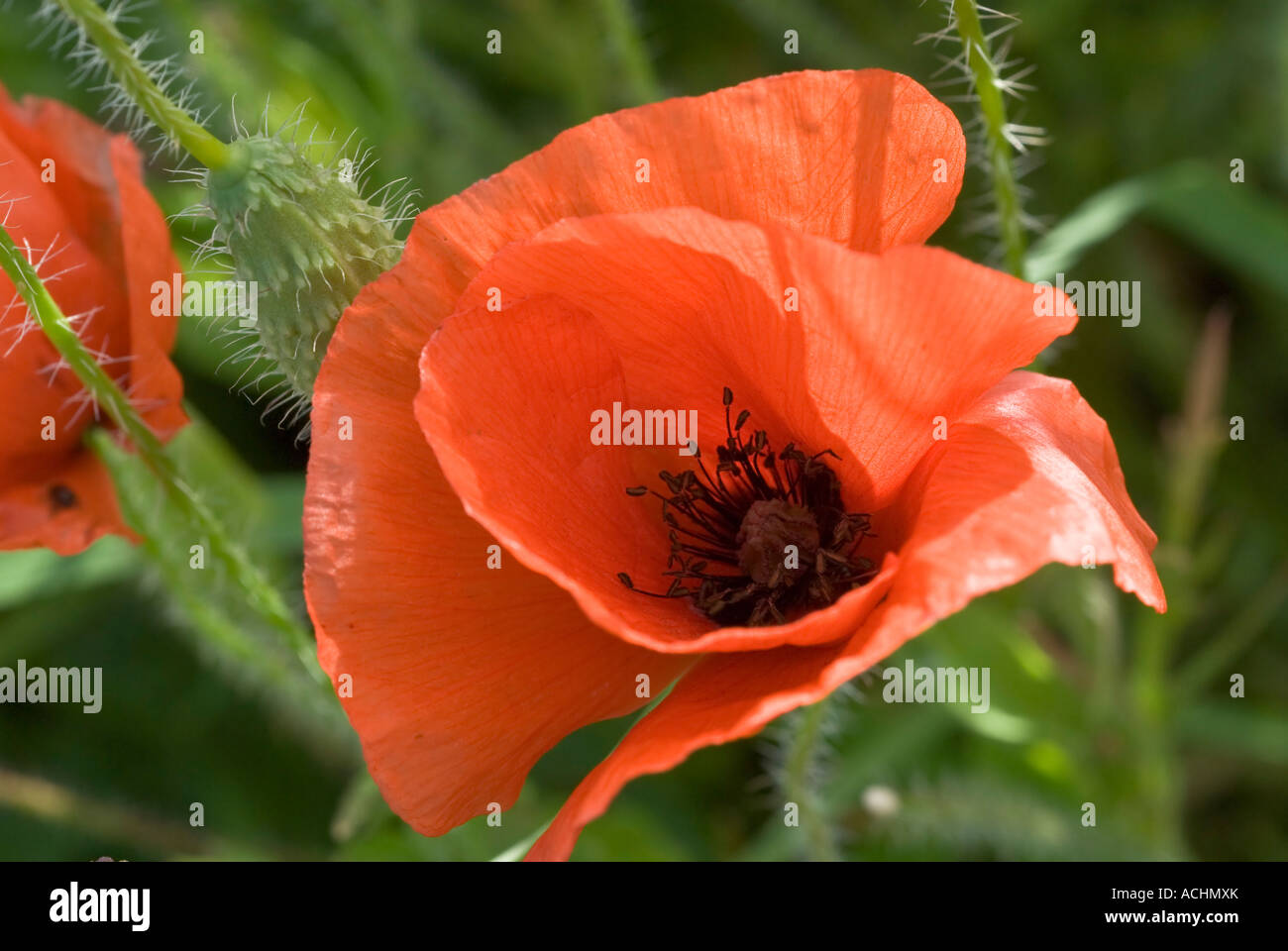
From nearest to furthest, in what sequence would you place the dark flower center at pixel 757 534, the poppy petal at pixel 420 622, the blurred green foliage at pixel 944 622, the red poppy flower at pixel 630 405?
1. the red poppy flower at pixel 630 405
2. the poppy petal at pixel 420 622
3. the dark flower center at pixel 757 534
4. the blurred green foliage at pixel 944 622

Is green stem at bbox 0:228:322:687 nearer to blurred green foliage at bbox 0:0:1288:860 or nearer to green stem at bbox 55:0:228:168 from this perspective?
green stem at bbox 55:0:228:168

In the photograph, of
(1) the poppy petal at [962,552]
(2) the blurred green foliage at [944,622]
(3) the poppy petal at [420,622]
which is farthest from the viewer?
(2) the blurred green foliage at [944,622]

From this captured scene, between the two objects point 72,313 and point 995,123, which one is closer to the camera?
point 995,123

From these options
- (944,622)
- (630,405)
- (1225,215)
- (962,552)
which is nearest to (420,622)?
(630,405)

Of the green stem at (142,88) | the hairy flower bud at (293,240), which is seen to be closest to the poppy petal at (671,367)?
the hairy flower bud at (293,240)

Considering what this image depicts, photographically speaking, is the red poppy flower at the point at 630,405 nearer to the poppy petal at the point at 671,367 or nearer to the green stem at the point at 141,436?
the poppy petal at the point at 671,367

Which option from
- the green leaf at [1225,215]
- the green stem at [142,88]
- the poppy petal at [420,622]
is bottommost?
the poppy petal at [420,622]

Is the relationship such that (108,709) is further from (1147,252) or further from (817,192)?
(1147,252)

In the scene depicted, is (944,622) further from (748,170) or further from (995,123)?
(748,170)
